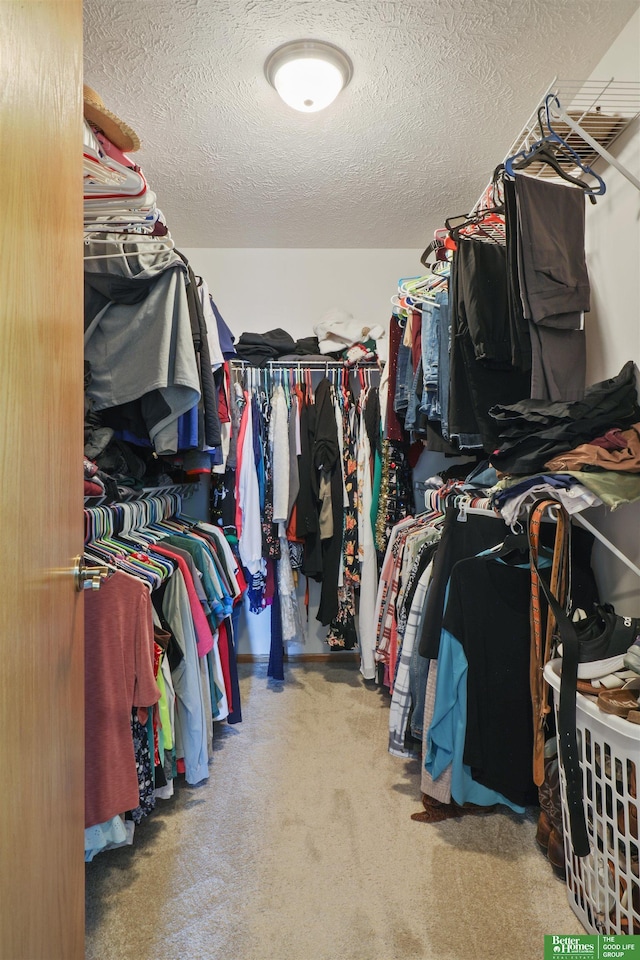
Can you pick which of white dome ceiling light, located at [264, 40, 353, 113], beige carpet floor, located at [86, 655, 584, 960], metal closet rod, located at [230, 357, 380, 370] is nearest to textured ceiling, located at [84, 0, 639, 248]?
white dome ceiling light, located at [264, 40, 353, 113]

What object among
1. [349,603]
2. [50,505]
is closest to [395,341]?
[349,603]

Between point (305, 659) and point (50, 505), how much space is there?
9.29ft

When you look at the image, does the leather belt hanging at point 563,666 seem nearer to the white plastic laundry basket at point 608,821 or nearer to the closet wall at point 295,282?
the white plastic laundry basket at point 608,821

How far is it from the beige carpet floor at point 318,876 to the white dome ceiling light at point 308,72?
2.51 meters

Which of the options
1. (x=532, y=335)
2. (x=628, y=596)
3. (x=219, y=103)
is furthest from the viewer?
(x=219, y=103)

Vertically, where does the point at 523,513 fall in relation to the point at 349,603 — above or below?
above

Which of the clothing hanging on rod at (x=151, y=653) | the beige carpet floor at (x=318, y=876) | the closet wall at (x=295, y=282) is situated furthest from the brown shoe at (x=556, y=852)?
the closet wall at (x=295, y=282)

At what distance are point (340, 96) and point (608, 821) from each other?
244 cm

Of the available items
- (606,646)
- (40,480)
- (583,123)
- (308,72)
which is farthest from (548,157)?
(40,480)

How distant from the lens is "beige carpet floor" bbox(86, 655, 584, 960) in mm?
1434

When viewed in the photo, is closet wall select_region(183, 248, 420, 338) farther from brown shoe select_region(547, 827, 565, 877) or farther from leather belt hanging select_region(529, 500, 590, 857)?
brown shoe select_region(547, 827, 565, 877)

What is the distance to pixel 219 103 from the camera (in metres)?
2.15

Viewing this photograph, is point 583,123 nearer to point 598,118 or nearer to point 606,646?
point 598,118

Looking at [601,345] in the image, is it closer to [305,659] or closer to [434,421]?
[434,421]
